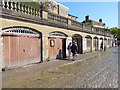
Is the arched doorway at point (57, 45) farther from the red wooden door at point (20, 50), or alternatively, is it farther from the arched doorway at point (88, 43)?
the arched doorway at point (88, 43)

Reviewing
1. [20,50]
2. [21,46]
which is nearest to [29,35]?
[21,46]

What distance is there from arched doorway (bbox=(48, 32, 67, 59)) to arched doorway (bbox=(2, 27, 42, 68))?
79.9 inches

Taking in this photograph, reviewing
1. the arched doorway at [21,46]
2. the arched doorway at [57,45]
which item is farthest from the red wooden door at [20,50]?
the arched doorway at [57,45]

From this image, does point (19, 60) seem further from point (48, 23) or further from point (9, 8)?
point (48, 23)

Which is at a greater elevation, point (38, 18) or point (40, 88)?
point (38, 18)

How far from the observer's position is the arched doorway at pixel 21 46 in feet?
42.6

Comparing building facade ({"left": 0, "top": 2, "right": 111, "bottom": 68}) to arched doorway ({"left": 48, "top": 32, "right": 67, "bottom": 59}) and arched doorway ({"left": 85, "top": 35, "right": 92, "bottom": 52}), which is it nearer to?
arched doorway ({"left": 48, "top": 32, "right": 67, "bottom": 59})

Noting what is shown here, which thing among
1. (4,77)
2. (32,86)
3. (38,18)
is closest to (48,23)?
(38,18)

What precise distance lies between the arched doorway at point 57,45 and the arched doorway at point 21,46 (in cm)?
203

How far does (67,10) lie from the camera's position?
5844cm

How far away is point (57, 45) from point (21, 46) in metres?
6.49

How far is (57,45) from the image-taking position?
20484 millimetres

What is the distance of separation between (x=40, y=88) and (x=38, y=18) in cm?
894

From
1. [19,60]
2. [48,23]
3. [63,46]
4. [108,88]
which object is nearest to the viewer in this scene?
[108,88]
